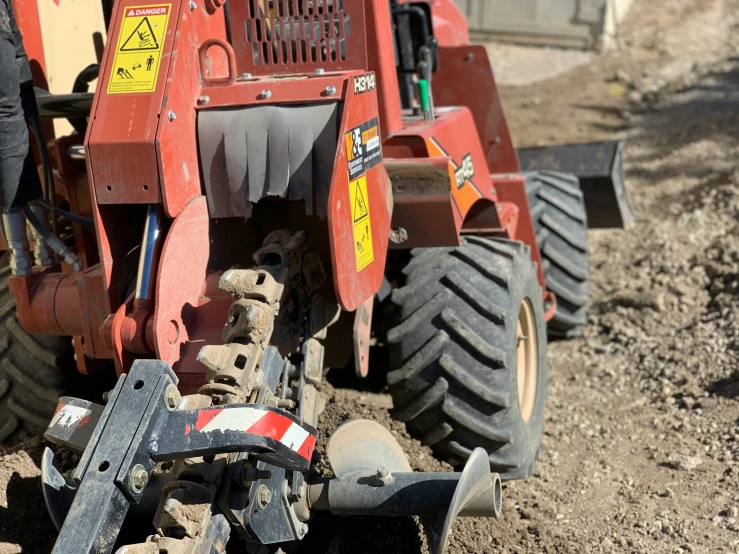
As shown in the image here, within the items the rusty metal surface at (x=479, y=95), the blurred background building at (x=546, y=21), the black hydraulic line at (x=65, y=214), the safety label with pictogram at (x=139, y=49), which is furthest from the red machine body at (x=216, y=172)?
the blurred background building at (x=546, y=21)

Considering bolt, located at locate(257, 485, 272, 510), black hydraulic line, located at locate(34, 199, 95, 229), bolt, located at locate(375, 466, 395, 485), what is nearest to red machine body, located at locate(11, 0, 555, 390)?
black hydraulic line, located at locate(34, 199, 95, 229)

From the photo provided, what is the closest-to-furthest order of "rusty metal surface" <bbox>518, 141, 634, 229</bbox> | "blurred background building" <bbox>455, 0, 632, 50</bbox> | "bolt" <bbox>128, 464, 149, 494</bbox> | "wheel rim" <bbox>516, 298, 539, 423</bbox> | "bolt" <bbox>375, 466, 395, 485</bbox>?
"bolt" <bbox>128, 464, 149, 494</bbox>, "bolt" <bbox>375, 466, 395, 485</bbox>, "wheel rim" <bbox>516, 298, 539, 423</bbox>, "rusty metal surface" <bbox>518, 141, 634, 229</bbox>, "blurred background building" <bbox>455, 0, 632, 50</bbox>

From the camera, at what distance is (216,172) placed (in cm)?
308

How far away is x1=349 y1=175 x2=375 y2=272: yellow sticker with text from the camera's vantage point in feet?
9.96

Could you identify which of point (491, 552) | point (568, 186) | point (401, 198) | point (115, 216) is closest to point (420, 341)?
point (401, 198)

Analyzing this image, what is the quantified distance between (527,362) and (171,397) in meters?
2.13

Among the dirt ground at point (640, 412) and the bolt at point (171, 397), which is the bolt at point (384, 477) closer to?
the dirt ground at point (640, 412)

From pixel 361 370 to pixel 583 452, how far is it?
4.77 feet

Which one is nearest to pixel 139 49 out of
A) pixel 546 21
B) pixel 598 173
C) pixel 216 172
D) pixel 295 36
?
pixel 216 172

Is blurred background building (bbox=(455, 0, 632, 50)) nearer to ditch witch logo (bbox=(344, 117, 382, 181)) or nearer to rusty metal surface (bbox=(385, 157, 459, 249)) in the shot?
rusty metal surface (bbox=(385, 157, 459, 249))

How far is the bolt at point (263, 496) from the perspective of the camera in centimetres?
276

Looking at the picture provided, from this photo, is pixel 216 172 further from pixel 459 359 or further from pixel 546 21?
pixel 546 21

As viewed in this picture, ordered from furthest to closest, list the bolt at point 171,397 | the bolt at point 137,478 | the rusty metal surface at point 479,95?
the rusty metal surface at point 479,95 < the bolt at point 171,397 < the bolt at point 137,478

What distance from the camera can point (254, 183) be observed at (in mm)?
3016
